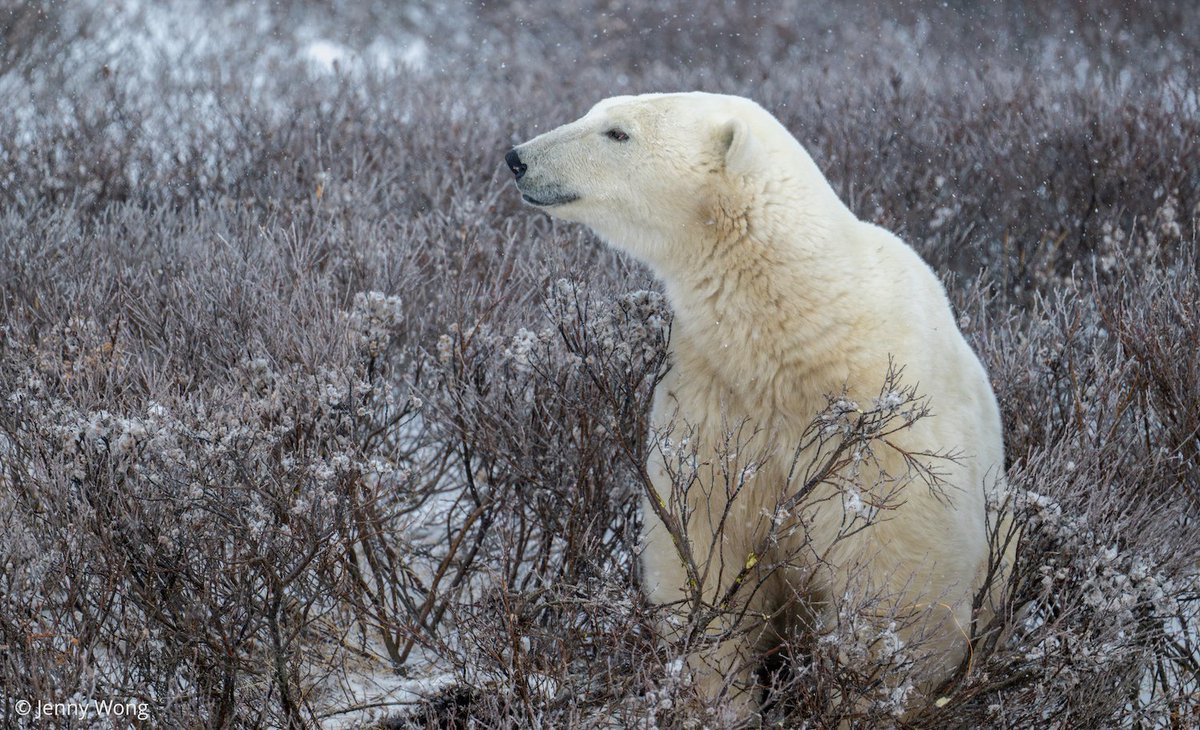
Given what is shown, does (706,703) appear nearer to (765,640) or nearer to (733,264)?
(765,640)

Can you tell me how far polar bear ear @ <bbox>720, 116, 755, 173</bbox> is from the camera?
232 cm

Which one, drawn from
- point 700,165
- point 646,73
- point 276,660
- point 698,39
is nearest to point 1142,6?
point 698,39

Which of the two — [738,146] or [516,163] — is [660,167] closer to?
[738,146]

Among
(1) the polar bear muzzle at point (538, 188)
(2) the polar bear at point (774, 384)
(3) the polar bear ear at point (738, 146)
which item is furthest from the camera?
(1) the polar bear muzzle at point (538, 188)

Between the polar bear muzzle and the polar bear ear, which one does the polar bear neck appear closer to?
the polar bear ear

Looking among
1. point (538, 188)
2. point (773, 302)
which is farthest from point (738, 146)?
point (538, 188)

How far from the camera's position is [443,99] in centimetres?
779

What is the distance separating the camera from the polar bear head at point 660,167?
2.36m

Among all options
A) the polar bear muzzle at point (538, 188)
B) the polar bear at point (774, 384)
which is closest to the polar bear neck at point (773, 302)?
the polar bear at point (774, 384)

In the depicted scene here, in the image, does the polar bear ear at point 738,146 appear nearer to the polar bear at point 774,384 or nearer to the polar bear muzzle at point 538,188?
the polar bear at point 774,384

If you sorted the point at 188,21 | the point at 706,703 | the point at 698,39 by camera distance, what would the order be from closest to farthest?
the point at 706,703, the point at 188,21, the point at 698,39

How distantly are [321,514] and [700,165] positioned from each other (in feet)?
3.39

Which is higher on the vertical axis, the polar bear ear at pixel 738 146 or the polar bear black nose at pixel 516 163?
the polar bear black nose at pixel 516 163

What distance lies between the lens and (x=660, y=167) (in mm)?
2414
